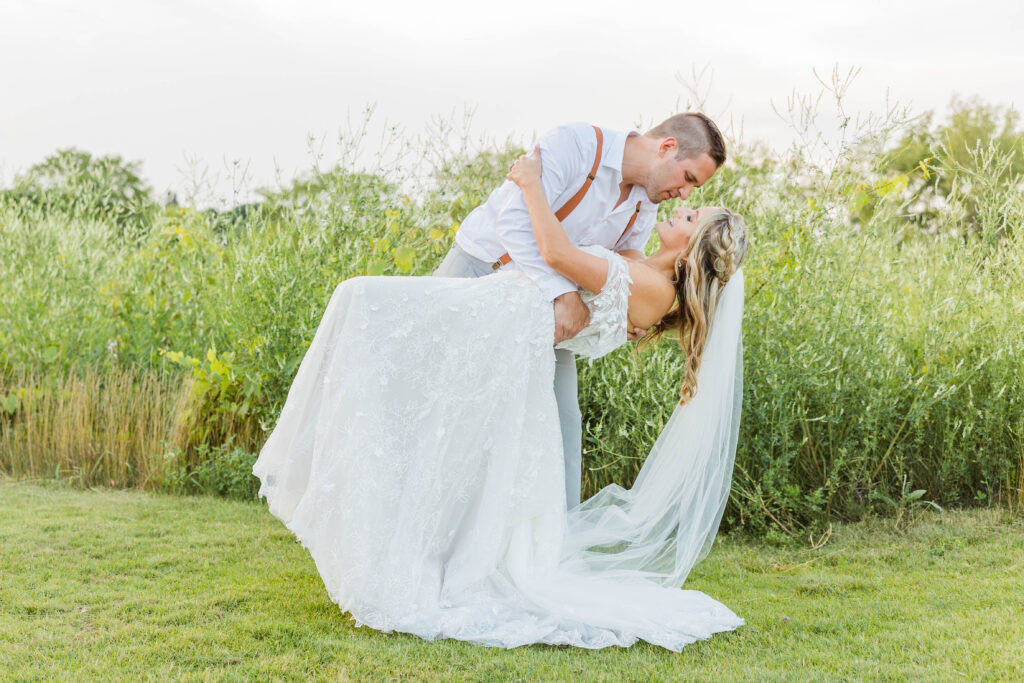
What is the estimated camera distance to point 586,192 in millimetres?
3520

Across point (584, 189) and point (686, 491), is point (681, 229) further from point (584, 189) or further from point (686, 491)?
point (686, 491)

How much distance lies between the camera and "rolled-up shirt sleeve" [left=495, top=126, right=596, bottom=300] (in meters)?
3.35

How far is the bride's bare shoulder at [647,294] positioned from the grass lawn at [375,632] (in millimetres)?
1245

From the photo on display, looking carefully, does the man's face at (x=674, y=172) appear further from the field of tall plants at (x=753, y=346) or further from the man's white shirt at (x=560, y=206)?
the field of tall plants at (x=753, y=346)

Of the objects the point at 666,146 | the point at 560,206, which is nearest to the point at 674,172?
the point at 666,146

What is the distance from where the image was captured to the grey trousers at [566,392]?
3814 mm

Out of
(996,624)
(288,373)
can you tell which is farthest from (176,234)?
(996,624)

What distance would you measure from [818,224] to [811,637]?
2.53 metres

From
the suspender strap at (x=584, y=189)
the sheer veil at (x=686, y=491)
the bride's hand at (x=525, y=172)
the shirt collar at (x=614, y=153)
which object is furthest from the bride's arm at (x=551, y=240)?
the sheer veil at (x=686, y=491)

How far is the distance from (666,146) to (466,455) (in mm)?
1431

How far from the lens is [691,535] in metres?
3.65

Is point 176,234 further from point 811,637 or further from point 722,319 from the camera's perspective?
point 811,637

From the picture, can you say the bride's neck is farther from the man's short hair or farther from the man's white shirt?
the man's short hair

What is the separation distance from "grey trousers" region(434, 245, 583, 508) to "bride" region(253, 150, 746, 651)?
0.91 ft
